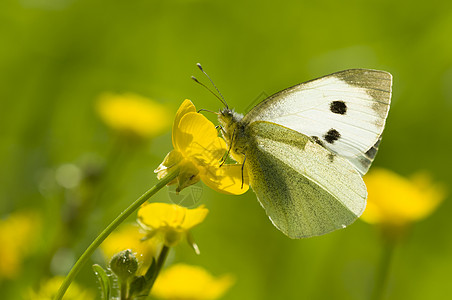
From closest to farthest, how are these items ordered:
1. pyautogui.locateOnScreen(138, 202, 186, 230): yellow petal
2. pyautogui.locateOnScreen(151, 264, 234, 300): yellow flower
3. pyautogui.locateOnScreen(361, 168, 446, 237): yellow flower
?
1. pyautogui.locateOnScreen(138, 202, 186, 230): yellow petal
2. pyautogui.locateOnScreen(151, 264, 234, 300): yellow flower
3. pyautogui.locateOnScreen(361, 168, 446, 237): yellow flower

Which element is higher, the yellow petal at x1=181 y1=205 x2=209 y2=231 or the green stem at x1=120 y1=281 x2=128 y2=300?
the yellow petal at x1=181 y1=205 x2=209 y2=231

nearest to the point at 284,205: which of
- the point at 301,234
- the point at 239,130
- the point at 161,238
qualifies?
the point at 301,234

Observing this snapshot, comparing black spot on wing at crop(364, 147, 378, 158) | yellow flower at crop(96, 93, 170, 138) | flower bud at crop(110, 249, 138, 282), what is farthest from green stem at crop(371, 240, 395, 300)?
yellow flower at crop(96, 93, 170, 138)

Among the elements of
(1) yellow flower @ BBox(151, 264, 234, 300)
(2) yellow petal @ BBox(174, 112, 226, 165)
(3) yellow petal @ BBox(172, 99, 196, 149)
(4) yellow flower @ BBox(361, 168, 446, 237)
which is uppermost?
(3) yellow petal @ BBox(172, 99, 196, 149)

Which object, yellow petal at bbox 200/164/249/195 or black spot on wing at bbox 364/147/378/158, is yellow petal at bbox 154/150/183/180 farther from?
black spot on wing at bbox 364/147/378/158

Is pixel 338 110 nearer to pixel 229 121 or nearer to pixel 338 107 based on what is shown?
pixel 338 107

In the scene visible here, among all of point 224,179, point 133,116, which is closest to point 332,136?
point 224,179

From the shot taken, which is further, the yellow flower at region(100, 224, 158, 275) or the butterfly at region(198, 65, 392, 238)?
Result: the butterfly at region(198, 65, 392, 238)
